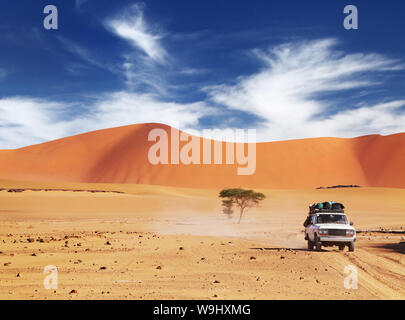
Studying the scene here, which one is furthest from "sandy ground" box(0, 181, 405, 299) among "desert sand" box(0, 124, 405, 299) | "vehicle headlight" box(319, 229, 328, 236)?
"vehicle headlight" box(319, 229, 328, 236)

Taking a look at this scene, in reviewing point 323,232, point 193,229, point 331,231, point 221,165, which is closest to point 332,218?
point 331,231

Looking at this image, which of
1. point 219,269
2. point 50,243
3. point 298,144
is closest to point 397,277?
point 219,269

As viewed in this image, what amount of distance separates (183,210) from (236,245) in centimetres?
4627

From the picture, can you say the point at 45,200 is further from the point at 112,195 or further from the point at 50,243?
the point at 50,243

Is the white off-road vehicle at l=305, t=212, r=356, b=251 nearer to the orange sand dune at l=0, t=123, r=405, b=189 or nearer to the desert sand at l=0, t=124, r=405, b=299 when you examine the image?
the desert sand at l=0, t=124, r=405, b=299

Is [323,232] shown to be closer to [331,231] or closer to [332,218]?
[331,231]

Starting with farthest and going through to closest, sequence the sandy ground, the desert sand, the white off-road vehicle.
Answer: the white off-road vehicle
the desert sand
the sandy ground

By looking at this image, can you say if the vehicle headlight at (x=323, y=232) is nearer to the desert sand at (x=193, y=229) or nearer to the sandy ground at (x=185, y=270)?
the desert sand at (x=193, y=229)

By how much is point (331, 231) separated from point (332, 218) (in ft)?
4.69

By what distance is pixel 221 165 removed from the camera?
168 metres

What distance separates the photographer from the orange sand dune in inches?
6152

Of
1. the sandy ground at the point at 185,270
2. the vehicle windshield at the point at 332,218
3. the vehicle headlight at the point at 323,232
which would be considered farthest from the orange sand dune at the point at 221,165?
the sandy ground at the point at 185,270

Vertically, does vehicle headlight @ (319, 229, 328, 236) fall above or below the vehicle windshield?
below

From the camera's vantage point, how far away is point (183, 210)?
226 ft
